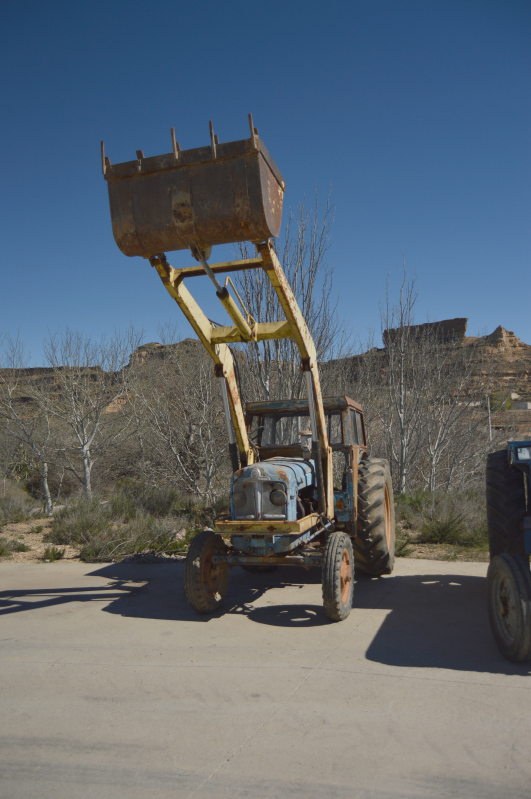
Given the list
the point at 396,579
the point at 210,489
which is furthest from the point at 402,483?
the point at 396,579

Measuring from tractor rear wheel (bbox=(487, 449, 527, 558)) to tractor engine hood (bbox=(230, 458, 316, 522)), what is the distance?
2121 mm

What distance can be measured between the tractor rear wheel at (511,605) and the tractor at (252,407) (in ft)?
A: 4.66

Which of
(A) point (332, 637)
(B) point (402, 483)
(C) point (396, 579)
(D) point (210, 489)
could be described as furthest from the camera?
(B) point (402, 483)

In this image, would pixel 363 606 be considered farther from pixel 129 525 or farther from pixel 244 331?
pixel 129 525

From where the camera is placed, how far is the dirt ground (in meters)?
8.45

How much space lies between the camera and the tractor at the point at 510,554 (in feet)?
13.4

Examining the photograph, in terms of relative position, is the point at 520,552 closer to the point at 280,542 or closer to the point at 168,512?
the point at 280,542

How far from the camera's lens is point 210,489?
1291 cm

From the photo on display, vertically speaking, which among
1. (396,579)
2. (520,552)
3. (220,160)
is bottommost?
(396,579)

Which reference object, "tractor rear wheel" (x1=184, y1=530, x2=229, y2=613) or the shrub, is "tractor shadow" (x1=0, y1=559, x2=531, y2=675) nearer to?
"tractor rear wheel" (x1=184, y1=530, x2=229, y2=613)

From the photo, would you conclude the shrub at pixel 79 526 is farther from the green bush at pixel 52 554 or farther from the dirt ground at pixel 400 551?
the green bush at pixel 52 554

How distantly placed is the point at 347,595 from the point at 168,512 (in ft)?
23.0

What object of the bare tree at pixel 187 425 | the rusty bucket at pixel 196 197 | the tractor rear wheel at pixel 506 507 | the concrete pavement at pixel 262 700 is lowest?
the concrete pavement at pixel 262 700

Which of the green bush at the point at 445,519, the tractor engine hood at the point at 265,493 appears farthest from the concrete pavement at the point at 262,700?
the green bush at the point at 445,519
